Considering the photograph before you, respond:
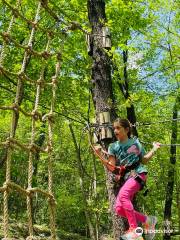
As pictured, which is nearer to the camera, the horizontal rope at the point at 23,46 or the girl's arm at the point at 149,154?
the horizontal rope at the point at 23,46

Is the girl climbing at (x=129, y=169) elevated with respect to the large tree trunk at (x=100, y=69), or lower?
lower

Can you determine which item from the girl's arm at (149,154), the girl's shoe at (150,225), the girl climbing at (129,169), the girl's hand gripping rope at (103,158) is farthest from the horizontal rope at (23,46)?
the girl's shoe at (150,225)

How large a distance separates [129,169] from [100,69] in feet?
5.43

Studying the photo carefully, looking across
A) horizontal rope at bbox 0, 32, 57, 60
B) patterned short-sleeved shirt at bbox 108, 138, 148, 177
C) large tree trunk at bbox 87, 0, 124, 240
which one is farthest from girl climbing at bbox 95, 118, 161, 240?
horizontal rope at bbox 0, 32, 57, 60

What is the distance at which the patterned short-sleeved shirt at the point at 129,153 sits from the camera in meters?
3.91

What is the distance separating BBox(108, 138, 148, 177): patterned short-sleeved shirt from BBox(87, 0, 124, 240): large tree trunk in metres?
0.52

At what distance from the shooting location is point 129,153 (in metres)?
3.94

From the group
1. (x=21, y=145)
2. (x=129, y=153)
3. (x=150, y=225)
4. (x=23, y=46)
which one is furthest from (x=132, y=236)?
(x=23, y=46)

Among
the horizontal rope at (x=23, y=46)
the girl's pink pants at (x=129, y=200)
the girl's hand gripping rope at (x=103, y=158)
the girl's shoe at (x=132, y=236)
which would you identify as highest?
the horizontal rope at (x=23, y=46)

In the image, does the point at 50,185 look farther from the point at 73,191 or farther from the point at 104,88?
the point at 73,191

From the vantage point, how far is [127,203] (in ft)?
12.3

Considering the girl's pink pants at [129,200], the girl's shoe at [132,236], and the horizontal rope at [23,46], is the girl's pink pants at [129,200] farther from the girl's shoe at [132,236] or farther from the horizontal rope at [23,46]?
the horizontal rope at [23,46]

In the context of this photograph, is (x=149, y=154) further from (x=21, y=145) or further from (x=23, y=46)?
(x=23, y=46)

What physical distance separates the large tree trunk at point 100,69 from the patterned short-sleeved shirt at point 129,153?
0.52 metres
